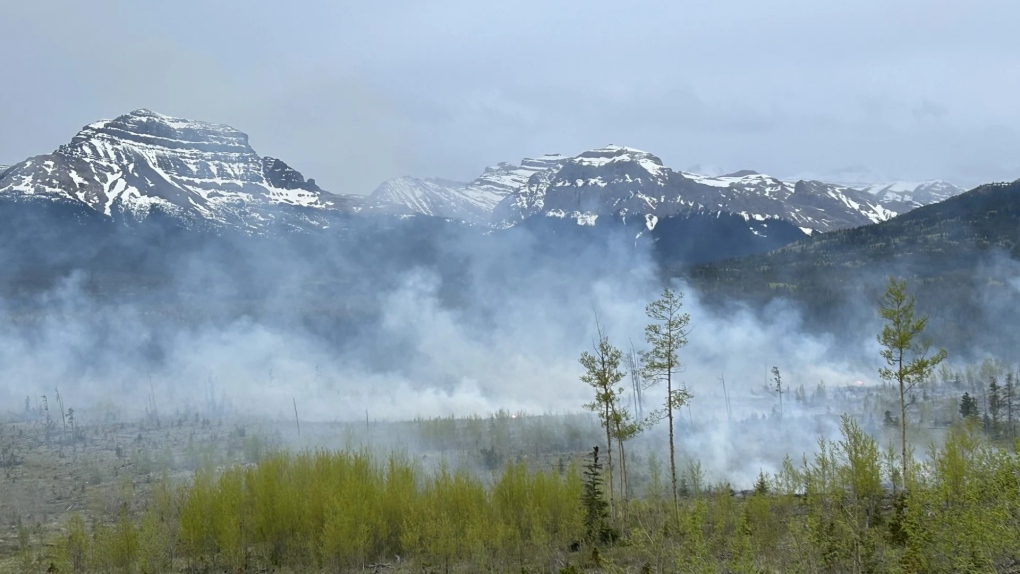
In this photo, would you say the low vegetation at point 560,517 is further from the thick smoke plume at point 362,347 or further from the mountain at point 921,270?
the mountain at point 921,270

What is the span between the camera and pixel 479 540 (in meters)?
39.1

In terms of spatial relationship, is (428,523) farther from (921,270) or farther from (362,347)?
(921,270)

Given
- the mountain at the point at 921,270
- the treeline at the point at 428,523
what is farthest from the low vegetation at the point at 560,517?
the mountain at the point at 921,270

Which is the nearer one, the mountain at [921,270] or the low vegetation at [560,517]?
the low vegetation at [560,517]

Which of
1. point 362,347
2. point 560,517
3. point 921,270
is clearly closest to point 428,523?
point 560,517

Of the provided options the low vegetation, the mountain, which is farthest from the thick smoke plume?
the low vegetation

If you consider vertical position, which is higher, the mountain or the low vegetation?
the mountain

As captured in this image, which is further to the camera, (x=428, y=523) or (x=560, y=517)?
(x=560, y=517)

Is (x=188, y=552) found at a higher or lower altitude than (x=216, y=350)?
lower

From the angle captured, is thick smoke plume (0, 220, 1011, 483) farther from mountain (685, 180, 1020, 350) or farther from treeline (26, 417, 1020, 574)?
treeline (26, 417, 1020, 574)

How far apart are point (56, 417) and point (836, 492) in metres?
115

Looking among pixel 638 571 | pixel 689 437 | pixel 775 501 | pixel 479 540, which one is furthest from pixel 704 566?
A: pixel 689 437

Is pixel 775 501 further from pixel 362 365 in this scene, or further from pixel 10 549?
pixel 362 365

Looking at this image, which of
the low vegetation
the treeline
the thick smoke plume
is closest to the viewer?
the low vegetation
